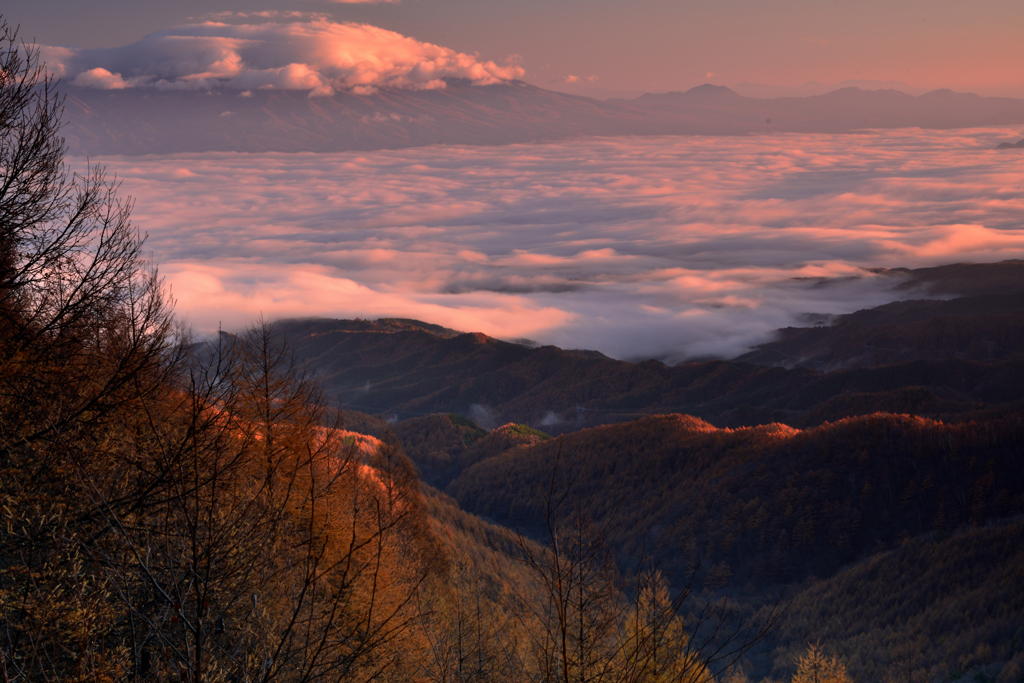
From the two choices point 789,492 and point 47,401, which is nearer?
point 47,401

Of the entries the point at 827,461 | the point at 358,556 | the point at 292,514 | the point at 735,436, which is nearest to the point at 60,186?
the point at 292,514

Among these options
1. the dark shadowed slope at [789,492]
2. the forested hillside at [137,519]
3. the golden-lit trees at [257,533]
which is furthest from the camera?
the dark shadowed slope at [789,492]

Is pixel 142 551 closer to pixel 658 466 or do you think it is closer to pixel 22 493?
pixel 22 493

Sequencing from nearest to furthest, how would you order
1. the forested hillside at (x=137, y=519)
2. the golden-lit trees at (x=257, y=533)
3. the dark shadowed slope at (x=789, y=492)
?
the forested hillside at (x=137, y=519) → the golden-lit trees at (x=257, y=533) → the dark shadowed slope at (x=789, y=492)

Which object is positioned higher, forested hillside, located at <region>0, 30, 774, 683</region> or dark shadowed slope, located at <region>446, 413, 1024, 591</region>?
forested hillside, located at <region>0, 30, 774, 683</region>

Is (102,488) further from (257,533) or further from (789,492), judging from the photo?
(789,492)

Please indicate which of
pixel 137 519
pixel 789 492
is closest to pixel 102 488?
pixel 137 519

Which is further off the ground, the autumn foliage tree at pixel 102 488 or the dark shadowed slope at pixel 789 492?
the autumn foliage tree at pixel 102 488

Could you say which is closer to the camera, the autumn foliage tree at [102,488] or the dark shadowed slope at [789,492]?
the autumn foliage tree at [102,488]

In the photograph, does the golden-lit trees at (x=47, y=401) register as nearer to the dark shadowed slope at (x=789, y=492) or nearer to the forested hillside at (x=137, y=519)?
the forested hillside at (x=137, y=519)

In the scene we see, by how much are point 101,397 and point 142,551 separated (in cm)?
355

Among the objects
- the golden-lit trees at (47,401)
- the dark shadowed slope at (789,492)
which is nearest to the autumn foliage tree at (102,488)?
the golden-lit trees at (47,401)

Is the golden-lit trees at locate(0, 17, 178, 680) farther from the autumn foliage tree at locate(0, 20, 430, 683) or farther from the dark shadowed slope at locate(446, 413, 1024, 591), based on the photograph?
the dark shadowed slope at locate(446, 413, 1024, 591)

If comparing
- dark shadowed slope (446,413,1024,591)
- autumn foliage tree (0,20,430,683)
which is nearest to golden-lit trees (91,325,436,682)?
autumn foliage tree (0,20,430,683)
